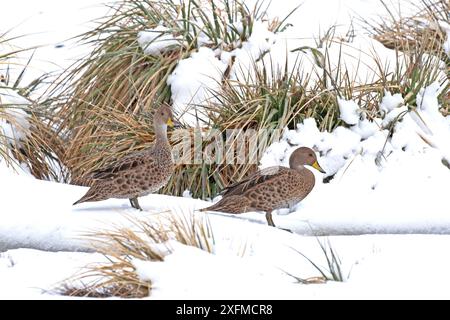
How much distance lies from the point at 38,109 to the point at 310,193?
2721 millimetres

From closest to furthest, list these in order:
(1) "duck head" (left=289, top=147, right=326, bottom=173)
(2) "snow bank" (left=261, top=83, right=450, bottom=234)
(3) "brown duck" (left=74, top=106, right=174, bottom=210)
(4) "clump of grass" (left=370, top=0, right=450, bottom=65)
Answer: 1. (3) "brown duck" (left=74, top=106, right=174, bottom=210)
2. (1) "duck head" (left=289, top=147, right=326, bottom=173)
3. (2) "snow bank" (left=261, top=83, right=450, bottom=234)
4. (4) "clump of grass" (left=370, top=0, right=450, bottom=65)

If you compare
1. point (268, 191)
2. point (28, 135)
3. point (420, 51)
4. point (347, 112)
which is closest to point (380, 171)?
point (347, 112)

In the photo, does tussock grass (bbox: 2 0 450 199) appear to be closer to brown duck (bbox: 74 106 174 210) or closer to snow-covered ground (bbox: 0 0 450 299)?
snow-covered ground (bbox: 0 0 450 299)

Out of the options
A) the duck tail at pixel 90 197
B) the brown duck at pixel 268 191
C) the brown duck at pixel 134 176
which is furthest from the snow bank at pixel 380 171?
the duck tail at pixel 90 197

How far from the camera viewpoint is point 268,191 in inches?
299

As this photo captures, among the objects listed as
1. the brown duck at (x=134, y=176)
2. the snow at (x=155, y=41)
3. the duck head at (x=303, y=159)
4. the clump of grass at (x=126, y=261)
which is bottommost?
the clump of grass at (x=126, y=261)

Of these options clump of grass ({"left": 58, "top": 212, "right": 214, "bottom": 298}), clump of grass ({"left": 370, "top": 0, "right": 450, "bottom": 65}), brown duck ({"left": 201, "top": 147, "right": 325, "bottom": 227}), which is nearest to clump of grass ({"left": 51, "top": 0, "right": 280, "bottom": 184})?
clump of grass ({"left": 370, "top": 0, "right": 450, "bottom": 65})

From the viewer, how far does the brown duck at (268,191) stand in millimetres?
7582

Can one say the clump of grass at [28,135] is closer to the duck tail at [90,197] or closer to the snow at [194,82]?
the snow at [194,82]

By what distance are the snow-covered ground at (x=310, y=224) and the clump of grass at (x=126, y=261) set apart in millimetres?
67

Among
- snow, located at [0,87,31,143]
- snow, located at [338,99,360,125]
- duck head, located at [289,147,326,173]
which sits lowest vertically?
duck head, located at [289,147,326,173]

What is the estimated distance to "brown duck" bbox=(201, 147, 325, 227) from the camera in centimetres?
758

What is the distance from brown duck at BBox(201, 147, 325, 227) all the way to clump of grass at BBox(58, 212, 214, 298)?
0.96 m

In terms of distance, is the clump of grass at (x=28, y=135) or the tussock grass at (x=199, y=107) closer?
the tussock grass at (x=199, y=107)
